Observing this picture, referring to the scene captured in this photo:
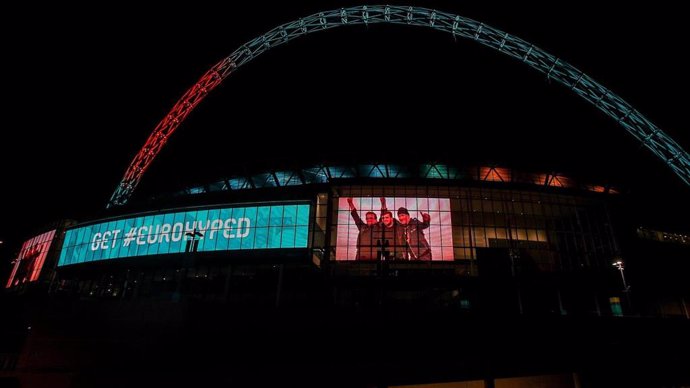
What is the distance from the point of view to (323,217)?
127 ft

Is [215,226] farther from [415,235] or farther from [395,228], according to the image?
[415,235]

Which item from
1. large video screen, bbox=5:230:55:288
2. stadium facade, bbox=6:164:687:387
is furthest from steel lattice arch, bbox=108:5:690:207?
large video screen, bbox=5:230:55:288

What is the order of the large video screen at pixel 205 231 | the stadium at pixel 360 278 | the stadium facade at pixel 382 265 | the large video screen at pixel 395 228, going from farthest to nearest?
the large video screen at pixel 395 228 < the large video screen at pixel 205 231 < the stadium facade at pixel 382 265 < the stadium at pixel 360 278

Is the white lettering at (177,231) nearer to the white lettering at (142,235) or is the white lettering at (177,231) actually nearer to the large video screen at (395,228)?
the white lettering at (142,235)

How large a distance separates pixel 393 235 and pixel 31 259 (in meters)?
53.4

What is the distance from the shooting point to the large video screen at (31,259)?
48.5 m

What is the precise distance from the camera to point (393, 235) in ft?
129

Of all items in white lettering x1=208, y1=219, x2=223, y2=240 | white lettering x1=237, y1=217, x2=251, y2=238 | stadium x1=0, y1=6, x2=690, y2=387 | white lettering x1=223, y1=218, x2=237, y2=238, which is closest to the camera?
stadium x1=0, y1=6, x2=690, y2=387

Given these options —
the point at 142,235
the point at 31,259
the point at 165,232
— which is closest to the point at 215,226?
the point at 165,232

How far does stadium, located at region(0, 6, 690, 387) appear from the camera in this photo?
15727 mm

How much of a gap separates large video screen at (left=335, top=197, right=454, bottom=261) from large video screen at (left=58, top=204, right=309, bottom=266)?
5.52 metres

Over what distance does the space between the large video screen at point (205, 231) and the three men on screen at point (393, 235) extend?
272 inches

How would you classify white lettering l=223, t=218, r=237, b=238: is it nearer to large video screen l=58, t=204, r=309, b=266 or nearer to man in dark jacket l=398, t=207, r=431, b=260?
large video screen l=58, t=204, r=309, b=266

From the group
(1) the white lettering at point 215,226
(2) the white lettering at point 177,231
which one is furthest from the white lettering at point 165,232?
(1) the white lettering at point 215,226
